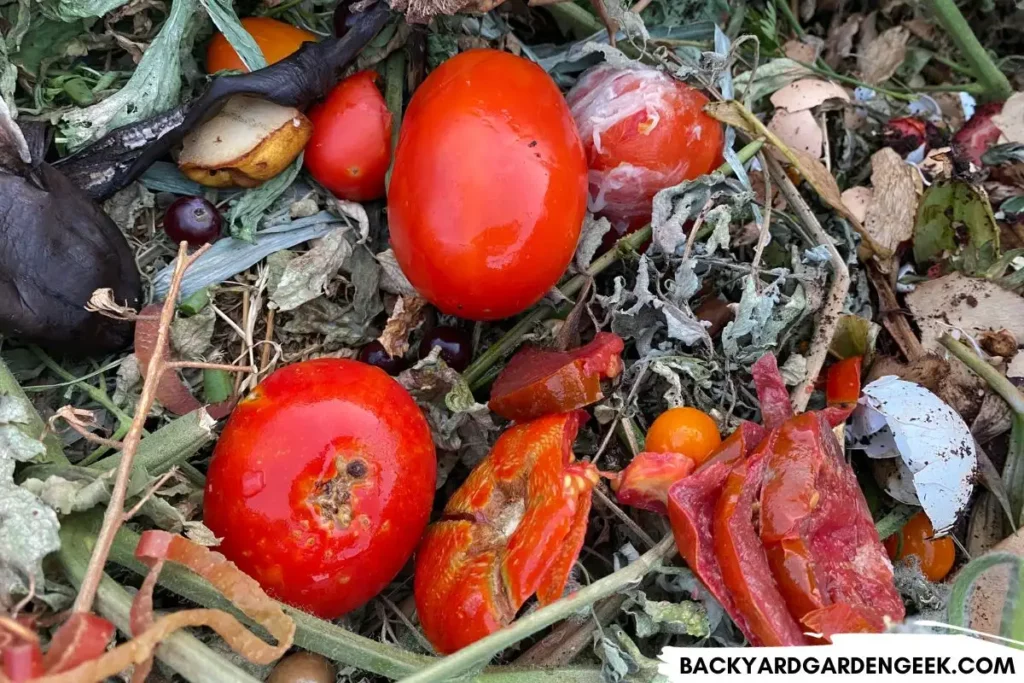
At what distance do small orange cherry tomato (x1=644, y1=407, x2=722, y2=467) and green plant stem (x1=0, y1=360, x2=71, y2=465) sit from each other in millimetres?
829

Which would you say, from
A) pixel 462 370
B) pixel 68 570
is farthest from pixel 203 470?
pixel 462 370

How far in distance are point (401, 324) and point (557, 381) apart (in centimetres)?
34

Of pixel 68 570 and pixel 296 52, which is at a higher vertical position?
pixel 296 52

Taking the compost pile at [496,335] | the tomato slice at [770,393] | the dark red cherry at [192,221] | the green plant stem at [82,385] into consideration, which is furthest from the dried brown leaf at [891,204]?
the green plant stem at [82,385]

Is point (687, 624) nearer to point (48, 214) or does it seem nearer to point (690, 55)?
point (690, 55)

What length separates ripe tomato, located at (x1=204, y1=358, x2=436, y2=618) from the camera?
3.64ft

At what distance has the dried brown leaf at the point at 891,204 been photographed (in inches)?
57.8

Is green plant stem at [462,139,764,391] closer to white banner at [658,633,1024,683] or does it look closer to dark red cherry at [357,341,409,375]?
dark red cherry at [357,341,409,375]

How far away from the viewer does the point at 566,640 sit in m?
1.18

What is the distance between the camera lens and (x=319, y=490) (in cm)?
112

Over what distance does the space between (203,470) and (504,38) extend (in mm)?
884

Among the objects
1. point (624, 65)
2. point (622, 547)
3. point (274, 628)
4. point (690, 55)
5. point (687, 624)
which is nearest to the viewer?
point (274, 628)

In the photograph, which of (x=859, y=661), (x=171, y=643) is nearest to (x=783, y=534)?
(x=859, y=661)

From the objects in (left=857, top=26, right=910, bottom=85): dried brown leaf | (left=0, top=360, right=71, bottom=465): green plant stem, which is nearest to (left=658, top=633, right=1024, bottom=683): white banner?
(left=0, top=360, right=71, bottom=465): green plant stem
